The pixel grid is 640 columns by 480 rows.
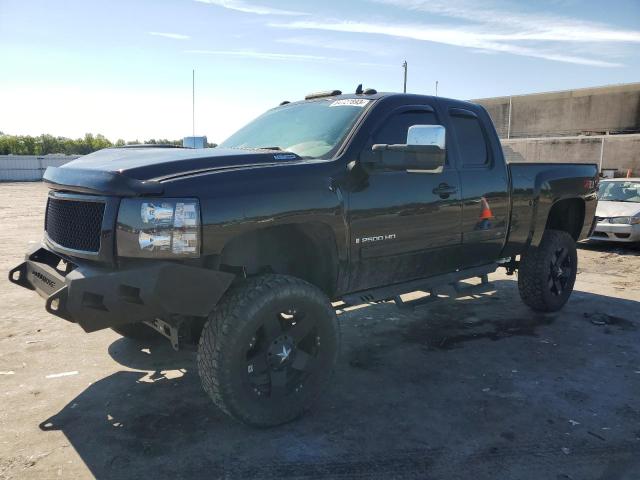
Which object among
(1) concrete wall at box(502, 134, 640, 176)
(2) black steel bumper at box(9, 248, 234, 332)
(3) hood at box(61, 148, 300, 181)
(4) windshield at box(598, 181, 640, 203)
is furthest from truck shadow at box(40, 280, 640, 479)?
(1) concrete wall at box(502, 134, 640, 176)

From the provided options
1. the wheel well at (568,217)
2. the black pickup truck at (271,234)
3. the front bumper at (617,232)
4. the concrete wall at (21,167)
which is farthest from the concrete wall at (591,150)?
the concrete wall at (21,167)

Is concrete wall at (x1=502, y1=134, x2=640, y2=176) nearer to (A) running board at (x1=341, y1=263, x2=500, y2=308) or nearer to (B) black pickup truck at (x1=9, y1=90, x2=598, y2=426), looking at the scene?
(A) running board at (x1=341, y1=263, x2=500, y2=308)

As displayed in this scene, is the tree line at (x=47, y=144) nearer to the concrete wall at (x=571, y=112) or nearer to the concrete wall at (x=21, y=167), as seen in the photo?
the concrete wall at (x=21, y=167)

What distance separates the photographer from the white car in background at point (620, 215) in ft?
31.0

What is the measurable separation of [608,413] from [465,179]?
201 centimetres

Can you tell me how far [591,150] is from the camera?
2269 centimetres

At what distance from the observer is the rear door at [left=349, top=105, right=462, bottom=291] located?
3.51 m

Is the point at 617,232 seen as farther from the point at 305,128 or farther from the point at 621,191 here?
the point at 305,128

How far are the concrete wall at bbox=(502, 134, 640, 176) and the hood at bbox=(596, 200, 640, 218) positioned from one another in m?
10.0

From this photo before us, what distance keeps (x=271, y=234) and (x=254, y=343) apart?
2.31ft

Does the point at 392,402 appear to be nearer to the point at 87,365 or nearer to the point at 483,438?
the point at 483,438

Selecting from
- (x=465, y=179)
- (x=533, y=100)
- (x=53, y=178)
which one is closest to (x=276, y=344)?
(x=53, y=178)

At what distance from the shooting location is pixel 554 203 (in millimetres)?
5305

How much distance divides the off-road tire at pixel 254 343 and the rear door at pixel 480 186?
169 centimetres
